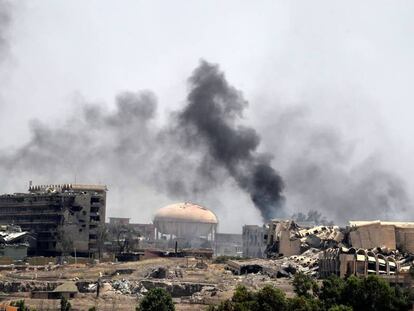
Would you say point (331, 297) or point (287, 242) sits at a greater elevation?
point (287, 242)

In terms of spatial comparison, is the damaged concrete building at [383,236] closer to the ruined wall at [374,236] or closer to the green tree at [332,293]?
the ruined wall at [374,236]

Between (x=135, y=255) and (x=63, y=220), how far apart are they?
15.6 meters

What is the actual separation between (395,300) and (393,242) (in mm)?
59038

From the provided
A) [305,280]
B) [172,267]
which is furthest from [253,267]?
[305,280]

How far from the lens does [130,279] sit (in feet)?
394

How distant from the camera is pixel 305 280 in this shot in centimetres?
9825

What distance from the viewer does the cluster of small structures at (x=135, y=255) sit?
116 metres

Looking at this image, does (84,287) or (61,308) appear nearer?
(61,308)

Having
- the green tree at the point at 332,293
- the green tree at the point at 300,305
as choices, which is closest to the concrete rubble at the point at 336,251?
the green tree at the point at 332,293

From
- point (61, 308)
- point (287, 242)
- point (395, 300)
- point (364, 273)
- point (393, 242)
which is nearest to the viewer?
point (395, 300)

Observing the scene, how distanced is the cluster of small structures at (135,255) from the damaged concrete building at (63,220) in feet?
0.62

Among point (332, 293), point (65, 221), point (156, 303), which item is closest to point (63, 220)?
point (65, 221)

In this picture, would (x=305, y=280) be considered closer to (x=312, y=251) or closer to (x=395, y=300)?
(x=395, y=300)

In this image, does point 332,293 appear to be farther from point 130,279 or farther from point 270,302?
point 130,279
